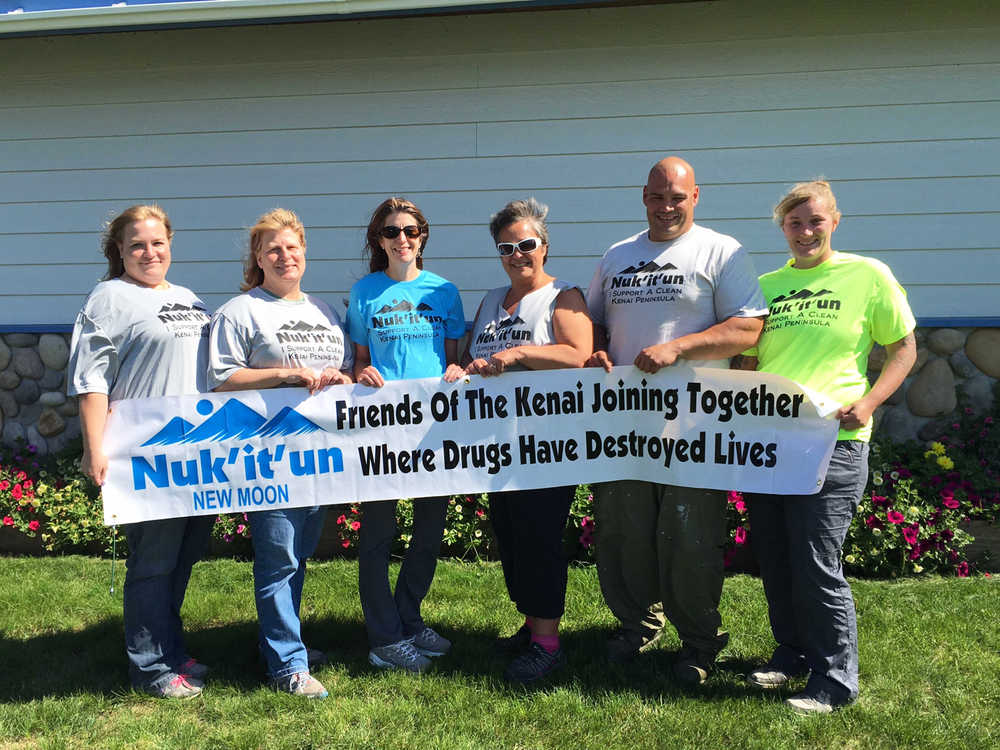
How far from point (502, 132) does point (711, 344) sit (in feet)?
12.0

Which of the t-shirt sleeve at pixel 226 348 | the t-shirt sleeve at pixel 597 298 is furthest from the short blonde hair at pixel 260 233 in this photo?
the t-shirt sleeve at pixel 597 298

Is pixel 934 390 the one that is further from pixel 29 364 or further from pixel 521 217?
pixel 29 364

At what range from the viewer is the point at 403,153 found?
21.3 ft

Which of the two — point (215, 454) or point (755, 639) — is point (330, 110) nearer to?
point (215, 454)

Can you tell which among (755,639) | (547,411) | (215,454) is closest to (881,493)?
(755,639)

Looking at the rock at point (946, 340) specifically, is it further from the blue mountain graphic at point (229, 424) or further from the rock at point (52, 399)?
the rock at point (52, 399)

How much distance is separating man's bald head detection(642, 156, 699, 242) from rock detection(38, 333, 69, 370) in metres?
5.67

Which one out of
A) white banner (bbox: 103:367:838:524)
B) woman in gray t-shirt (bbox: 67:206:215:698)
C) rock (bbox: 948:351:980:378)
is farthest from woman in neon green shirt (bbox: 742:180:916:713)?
rock (bbox: 948:351:980:378)

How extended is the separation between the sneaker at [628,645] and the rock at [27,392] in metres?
5.72

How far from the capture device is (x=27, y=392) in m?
6.89

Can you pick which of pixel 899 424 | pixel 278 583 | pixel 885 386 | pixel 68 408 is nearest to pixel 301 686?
pixel 278 583

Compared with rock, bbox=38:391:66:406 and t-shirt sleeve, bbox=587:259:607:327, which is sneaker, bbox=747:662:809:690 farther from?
rock, bbox=38:391:66:406

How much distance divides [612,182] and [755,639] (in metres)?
3.73

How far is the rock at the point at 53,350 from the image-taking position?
22.4 ft
